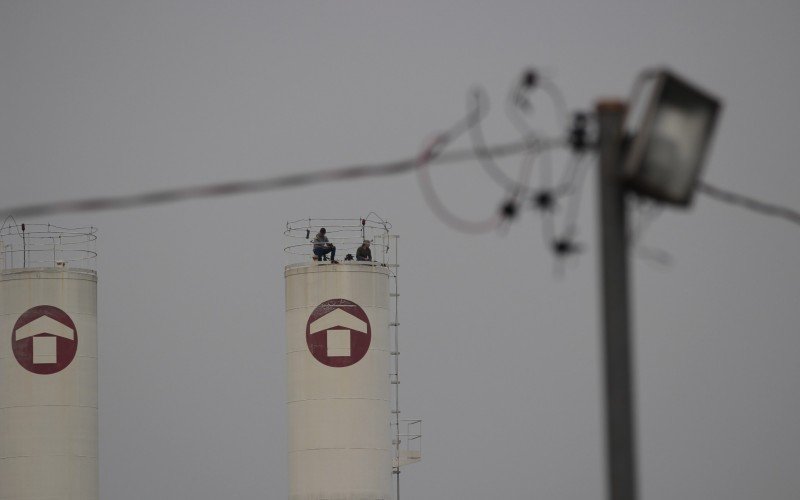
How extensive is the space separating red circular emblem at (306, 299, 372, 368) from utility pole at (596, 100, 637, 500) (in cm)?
2699

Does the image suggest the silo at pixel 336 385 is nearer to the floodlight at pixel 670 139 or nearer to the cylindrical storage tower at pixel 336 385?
the cylindrical storage tower at pixel 336 385

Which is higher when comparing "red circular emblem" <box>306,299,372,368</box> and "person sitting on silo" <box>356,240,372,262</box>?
"person sitting on silo" <box>356,240,372,262</box>

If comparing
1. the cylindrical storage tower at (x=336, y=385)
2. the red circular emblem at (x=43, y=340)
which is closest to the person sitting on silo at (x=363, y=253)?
the cylindrical storage tower at (x=336, y=385)

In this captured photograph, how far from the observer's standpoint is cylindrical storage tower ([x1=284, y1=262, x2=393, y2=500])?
40406 millimetres

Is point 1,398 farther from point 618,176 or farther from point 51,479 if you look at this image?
point 618,176

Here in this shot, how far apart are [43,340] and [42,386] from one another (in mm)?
1103

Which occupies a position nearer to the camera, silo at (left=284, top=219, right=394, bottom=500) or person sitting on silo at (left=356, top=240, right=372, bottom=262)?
silo at (left=284, top=219, right=394, bottom=500)

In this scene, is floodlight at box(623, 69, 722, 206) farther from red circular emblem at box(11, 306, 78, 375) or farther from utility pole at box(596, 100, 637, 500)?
red circular emblem at box(11, 306, 78, 375)

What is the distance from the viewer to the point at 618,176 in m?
13.7

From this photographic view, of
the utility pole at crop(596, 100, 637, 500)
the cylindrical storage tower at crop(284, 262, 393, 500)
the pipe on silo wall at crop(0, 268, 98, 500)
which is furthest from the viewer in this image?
the pipe on silo wall at crop(0, 268, 98, 500)

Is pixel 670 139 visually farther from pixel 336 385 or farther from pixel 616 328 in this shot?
pixel 336 385

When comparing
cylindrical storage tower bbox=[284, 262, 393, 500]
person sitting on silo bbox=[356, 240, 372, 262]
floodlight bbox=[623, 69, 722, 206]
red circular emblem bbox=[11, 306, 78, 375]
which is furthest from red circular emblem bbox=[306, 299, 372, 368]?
floodlight bbox=[623, 69, 722, 206]

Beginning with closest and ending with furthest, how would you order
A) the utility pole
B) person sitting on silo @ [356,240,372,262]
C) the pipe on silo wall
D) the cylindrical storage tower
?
the utility pole → the cylindrical storage tower → person sitting on silo @ [356,240,372,262] → the pipe on silo wall

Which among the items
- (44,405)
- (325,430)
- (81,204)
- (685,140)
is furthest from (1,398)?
(685,140)
